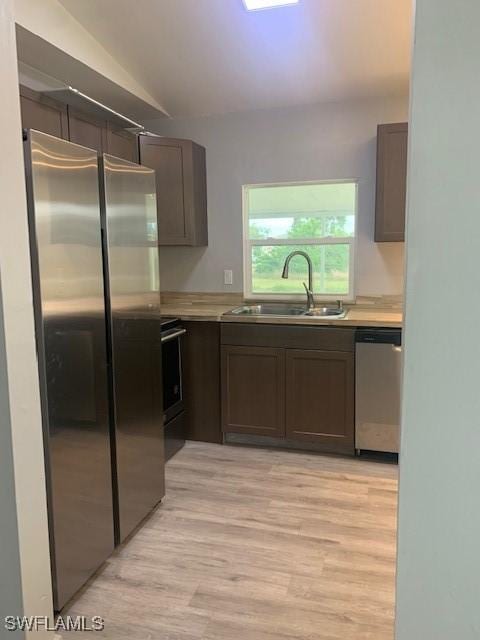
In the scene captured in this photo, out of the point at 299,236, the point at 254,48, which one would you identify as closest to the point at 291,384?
the point at 299,236

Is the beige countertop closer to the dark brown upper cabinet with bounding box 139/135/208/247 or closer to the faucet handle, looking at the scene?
the faucet handle

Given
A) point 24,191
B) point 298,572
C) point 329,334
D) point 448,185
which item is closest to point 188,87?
point 329,334

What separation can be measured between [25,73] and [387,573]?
304 centimetres

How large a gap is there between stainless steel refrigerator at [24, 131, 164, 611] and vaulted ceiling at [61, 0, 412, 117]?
1.08m

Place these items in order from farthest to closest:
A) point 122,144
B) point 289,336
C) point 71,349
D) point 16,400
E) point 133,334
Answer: point 289,336, point 122,144, point 133,334, point 71,349, point 16,400

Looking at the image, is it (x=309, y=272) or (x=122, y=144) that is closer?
(x=122, y=144)

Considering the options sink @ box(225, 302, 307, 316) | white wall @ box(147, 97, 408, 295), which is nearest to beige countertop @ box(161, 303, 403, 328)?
sink @ box(225, 302, 307, 316)

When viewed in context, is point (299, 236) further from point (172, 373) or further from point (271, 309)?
point (172, 373)

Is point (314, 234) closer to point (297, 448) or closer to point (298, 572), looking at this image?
point (297, 448)

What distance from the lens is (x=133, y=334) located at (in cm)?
233

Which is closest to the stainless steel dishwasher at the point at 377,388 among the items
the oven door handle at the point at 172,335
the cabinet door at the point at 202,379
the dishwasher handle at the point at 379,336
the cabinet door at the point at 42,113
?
the dishwasher handle at the point at 379,336

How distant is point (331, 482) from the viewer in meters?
2.97

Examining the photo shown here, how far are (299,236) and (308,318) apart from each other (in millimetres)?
838

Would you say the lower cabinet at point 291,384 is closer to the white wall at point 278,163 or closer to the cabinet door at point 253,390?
the cabinet door at point 253,390
